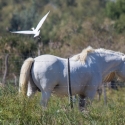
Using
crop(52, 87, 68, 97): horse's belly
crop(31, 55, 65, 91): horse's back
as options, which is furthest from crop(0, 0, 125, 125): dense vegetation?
crop(31, 55, 65, 91): horse's back

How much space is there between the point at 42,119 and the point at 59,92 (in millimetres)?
3124

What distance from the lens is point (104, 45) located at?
74.4 ft

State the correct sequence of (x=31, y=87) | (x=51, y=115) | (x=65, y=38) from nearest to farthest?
(x=51, y=115)
(x=31, y=87)
(x=65, y=38)

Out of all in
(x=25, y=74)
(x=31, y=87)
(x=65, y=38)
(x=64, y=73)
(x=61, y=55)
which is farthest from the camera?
(x=65, y=38)

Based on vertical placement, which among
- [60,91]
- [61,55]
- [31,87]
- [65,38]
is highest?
[65,38]

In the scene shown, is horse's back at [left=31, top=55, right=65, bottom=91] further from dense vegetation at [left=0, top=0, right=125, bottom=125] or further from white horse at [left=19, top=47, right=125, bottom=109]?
dense vegetation at [left=0, top=0, right=125, bottom=125]

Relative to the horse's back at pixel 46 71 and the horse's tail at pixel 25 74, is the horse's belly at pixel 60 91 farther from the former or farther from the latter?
the horse's tail at pixel 25 74

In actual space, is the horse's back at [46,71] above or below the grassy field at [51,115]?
above

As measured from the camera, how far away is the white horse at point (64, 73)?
11648 millimetres

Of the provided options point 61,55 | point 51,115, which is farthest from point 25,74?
point 61,55

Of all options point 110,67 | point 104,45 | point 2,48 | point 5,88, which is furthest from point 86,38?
point 5,88

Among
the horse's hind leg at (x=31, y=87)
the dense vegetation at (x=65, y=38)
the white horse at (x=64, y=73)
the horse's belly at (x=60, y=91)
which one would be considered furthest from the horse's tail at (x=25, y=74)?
the dense vegetation at (x=65, y=38)

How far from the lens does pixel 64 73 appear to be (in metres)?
11.8

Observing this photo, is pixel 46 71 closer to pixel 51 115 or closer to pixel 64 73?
pixel 64 73
